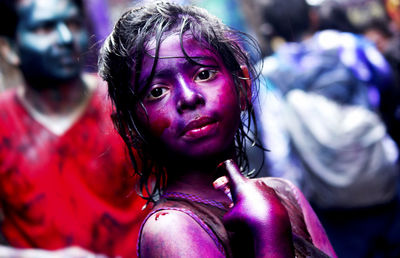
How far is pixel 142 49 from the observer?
1047 millimetres

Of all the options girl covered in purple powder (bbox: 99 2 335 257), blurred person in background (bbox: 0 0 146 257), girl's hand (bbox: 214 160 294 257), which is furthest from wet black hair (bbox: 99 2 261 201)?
blurred person in background (bbox: 0 0 146 257)

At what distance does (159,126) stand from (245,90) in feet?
0.94

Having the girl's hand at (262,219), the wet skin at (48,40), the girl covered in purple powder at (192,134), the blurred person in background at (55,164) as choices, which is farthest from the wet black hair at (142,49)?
the wet skin at (48,40)

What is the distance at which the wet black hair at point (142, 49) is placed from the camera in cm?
106

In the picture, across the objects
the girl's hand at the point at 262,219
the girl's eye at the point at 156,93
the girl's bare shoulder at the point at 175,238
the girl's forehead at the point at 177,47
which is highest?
the girl's forehead at the point at 177,47

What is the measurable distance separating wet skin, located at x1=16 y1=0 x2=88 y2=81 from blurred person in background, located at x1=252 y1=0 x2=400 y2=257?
130 cm

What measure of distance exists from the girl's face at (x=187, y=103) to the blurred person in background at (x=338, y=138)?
6.50ft

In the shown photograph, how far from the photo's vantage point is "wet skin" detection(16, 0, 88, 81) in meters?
2.46

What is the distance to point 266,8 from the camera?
12.0 ft

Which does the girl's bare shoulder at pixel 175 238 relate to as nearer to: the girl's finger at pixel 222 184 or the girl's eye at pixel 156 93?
the girl's finger at pixel 222 184

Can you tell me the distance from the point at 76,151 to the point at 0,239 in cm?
74

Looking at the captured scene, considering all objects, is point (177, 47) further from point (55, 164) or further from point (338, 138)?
point (338, 138)

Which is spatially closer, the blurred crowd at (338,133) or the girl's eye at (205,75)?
the girl's eye at (205,75)

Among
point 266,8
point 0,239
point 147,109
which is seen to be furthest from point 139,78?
point 266,8
